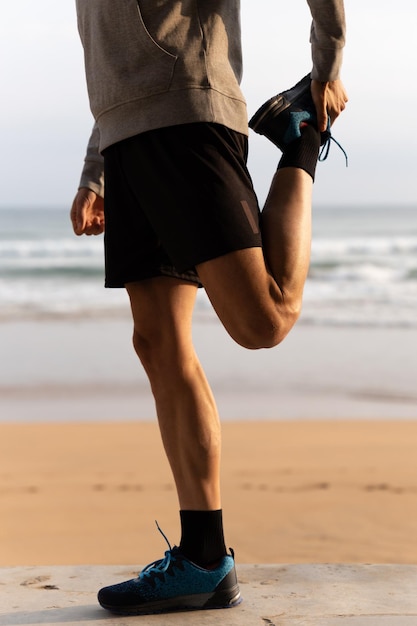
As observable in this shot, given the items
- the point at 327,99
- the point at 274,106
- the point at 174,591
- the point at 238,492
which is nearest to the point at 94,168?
the point at 274,106

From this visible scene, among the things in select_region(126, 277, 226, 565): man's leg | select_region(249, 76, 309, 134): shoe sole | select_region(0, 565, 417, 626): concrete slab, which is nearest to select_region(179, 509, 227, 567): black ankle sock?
select_region(126, 277, 226, 565): man's leg

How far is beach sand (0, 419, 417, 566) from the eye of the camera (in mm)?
3461

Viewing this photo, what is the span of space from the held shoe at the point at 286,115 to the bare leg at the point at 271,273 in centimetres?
9

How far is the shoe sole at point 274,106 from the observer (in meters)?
2.08

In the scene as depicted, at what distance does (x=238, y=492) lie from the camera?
164 inches

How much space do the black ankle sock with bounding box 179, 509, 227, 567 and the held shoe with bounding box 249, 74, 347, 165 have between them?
88 cm

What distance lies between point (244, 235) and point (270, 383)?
4.89 m

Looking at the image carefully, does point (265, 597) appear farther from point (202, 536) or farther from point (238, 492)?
point (238, 492)

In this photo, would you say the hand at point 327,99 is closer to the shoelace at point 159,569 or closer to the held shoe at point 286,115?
the held shoe at point 286,115

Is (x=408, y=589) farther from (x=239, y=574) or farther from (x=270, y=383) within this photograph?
(x=270, y=383)

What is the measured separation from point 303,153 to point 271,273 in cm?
32

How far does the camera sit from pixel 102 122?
6.75 ft

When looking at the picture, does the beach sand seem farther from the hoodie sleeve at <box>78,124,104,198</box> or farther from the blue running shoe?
the hoodie sleeve at <box>78,124,104,198</box>

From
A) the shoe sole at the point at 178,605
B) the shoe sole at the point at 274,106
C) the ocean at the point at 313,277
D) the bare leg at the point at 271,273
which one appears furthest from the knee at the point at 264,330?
the ocean at the point at 313,277
